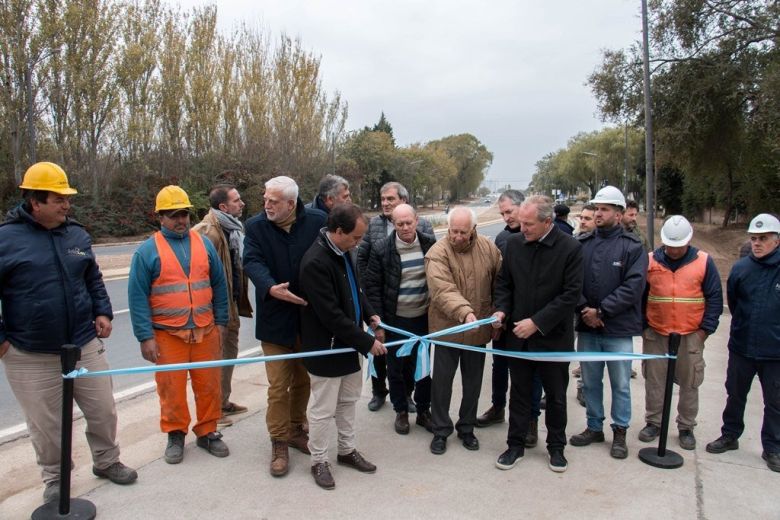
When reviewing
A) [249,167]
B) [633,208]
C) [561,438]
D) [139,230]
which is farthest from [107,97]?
[561,438]

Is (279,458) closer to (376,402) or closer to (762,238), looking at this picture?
(376,402)

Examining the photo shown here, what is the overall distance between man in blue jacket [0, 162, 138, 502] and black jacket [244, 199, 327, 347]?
1.06 m

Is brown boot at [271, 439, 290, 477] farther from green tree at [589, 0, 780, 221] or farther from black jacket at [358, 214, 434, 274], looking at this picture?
green tree at [589, 0, 780, 221]

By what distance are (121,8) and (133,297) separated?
29405 mm

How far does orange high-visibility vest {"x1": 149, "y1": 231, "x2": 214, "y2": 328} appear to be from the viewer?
12.9 ft

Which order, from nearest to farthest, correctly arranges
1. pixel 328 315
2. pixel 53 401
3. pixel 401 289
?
pixel 53 401, pixel 328 315, pixel 401 289

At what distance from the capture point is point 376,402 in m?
5.19

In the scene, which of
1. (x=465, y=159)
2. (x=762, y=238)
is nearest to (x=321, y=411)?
(x=762, y=238)

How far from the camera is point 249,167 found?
35594 mm

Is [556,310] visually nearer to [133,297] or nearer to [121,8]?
[133,297]

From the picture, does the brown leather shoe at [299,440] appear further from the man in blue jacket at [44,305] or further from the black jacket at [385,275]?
the man in blue jacket at [44,305]

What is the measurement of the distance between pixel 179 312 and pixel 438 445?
7.08 feet

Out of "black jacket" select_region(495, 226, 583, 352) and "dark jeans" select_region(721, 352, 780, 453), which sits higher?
"black jacket" select_region(495, 226, 583, 352)

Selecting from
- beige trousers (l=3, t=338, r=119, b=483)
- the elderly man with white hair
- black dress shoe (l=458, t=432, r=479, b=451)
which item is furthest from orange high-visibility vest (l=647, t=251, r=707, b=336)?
beige trousers (l=3, t=338, r=119, b=483)
